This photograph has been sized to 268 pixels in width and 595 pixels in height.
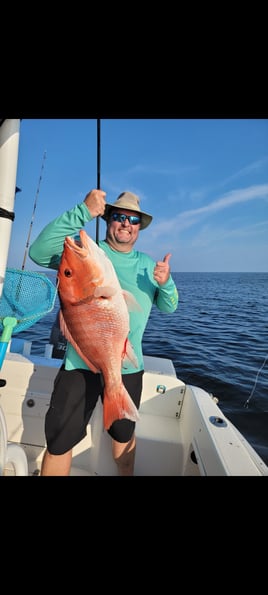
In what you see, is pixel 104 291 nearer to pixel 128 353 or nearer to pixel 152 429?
pixel 128 353

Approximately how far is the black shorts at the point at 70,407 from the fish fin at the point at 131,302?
22.6 inches

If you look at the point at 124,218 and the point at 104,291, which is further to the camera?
the point at 124,218

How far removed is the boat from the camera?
5.67 feet

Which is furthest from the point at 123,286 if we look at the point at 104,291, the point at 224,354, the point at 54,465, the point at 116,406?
the point at 224,354

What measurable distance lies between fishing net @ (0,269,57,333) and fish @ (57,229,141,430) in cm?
93

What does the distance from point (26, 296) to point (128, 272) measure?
4.21 feet

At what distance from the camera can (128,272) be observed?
1.98 metres

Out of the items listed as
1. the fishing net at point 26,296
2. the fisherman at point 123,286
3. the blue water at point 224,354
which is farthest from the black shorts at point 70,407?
the blue water at point 224,354

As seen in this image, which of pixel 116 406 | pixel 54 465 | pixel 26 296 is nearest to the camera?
pixel 116 406

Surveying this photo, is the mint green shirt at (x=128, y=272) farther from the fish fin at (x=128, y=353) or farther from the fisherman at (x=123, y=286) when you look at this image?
the fish fin at (x=128, y=353)

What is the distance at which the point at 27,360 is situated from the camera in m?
3.07
